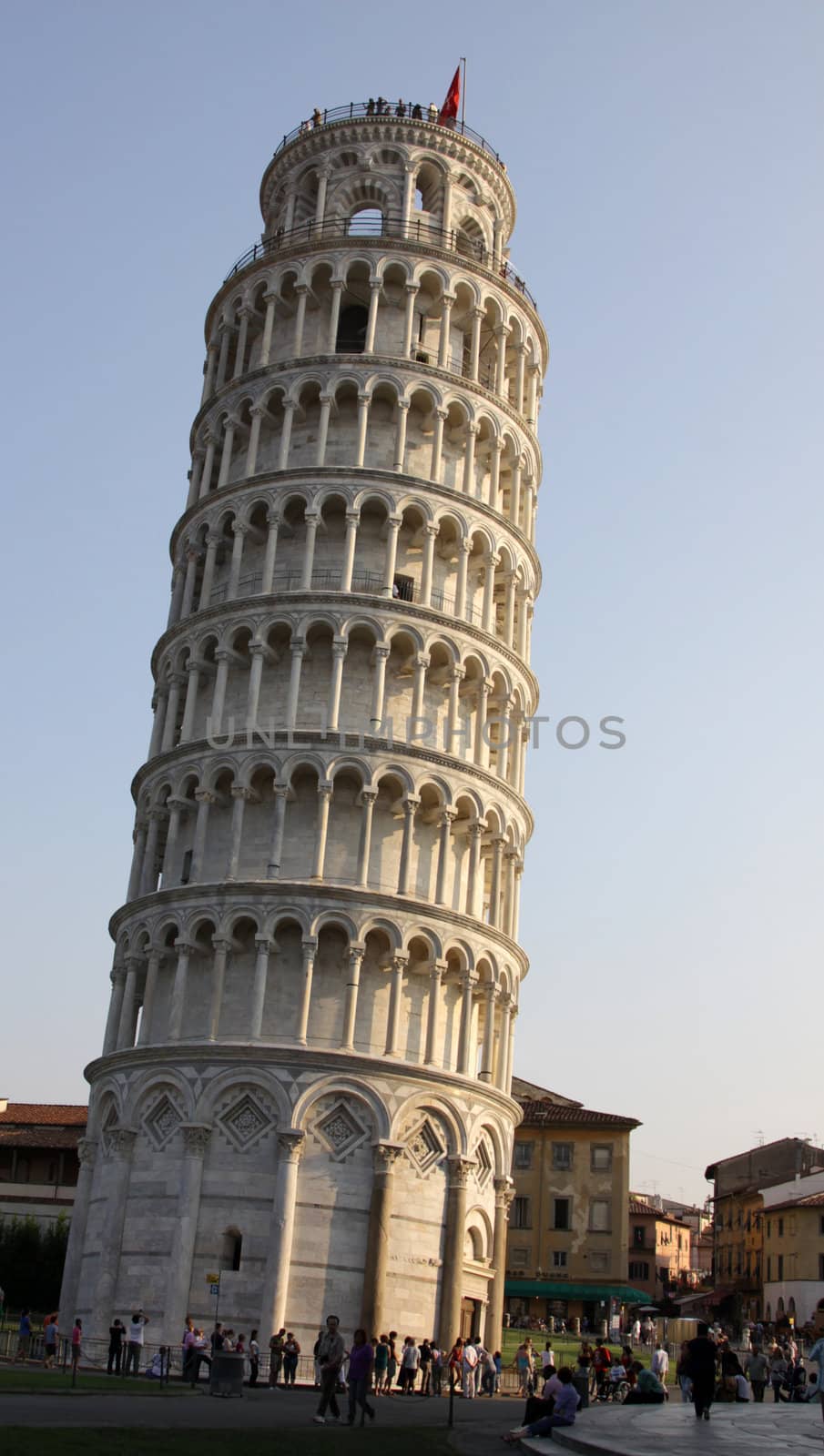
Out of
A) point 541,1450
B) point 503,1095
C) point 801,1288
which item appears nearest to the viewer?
point 541,1450

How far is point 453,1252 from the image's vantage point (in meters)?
38.8

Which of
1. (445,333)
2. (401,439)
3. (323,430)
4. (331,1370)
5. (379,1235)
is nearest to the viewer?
(331,1370)

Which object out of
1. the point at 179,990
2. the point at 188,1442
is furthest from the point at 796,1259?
the point at 188,1442

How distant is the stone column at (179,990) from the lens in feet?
132

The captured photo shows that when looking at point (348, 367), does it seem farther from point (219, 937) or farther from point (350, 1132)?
point (350, 1132)

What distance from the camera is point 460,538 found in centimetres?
4647

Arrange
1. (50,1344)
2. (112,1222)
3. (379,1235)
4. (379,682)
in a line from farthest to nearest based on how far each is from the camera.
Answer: (379,682) < (112,1222) < (379,1235) < (50,1344)

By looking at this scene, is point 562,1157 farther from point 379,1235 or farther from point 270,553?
point 270,553

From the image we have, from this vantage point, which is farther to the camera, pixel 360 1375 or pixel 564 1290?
pixel 564 1290

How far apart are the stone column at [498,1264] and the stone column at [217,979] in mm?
9227

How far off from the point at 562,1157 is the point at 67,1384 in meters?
51.4

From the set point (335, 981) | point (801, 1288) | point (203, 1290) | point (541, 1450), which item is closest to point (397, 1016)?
point (335, 981)

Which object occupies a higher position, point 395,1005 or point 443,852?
point 443,852

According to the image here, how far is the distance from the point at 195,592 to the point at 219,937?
1261cm
